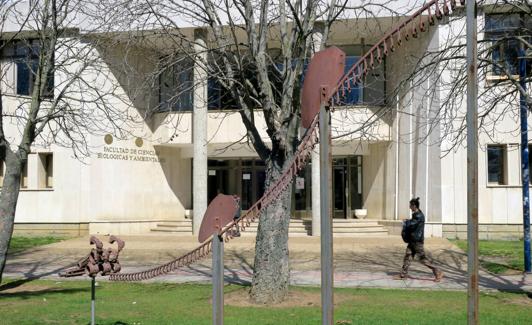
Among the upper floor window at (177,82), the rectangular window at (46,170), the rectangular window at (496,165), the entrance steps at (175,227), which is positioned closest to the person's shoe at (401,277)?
the upper floor window at (177,82)

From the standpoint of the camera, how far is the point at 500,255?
1809cm

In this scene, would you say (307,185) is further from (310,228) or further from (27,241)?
(27,241)

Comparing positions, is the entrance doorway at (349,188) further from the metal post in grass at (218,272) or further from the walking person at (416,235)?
→ the metal post in grass at (218,272)

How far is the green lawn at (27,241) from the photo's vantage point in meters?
22.0

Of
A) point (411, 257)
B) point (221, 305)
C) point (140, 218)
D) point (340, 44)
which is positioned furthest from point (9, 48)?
point (221, 305)

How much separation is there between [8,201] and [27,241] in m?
12.9

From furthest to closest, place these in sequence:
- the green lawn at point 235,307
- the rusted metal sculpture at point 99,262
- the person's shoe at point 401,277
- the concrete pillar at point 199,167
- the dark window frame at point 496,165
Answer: the concrete pillar at point 199,167 → the dark window frame at point 496,165 → the person's shoe at point 401,277 → the green lawn at point 235,307 → the rusted metal sculpture at point 99,262

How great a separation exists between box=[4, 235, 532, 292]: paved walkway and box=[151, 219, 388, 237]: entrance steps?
1296 mm

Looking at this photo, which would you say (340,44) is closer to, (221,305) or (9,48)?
(9,48)

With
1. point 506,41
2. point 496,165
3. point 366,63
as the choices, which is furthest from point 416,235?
point 496,165

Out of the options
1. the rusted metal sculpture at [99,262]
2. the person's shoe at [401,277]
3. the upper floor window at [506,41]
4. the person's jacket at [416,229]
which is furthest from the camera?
the person's shoe at [401,277]

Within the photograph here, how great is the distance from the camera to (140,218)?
28.0 m

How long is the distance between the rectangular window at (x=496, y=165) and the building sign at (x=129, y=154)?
1469 cm

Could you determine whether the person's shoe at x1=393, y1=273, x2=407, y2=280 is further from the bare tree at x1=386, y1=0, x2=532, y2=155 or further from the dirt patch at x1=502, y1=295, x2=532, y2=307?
the bare tree at x1=386, y1=0, x2=532, y2=155
